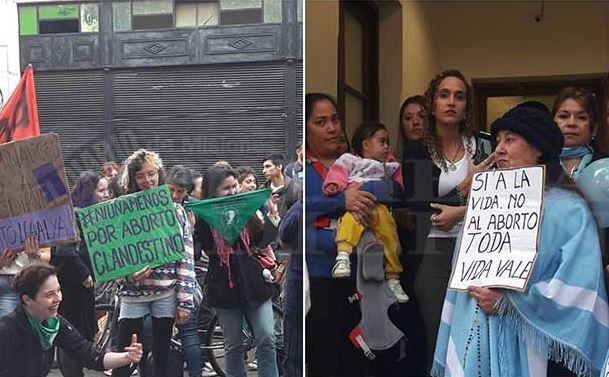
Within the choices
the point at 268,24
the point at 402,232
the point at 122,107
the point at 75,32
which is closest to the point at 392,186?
the point at 402,232

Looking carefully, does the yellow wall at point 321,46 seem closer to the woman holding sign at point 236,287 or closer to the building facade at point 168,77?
the building facade at point 168,77

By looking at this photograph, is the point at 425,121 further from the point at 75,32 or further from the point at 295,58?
the point at 75,32

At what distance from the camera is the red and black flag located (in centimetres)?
385

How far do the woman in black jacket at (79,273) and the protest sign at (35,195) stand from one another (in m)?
0.05

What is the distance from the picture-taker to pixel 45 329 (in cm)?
387

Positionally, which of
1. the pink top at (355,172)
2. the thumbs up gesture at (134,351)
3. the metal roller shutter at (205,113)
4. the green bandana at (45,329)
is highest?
the metal roller shutter at (205,113)

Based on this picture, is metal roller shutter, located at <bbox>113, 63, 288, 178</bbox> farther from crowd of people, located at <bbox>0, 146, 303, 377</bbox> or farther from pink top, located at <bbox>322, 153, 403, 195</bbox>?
pink top, located at <bbox>322, 153, 403, 195</bbox>

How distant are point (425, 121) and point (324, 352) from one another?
4.26 ft

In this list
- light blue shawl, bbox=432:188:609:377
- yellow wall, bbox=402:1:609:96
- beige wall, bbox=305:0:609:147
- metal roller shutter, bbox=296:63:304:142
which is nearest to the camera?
light blue shawl, bbox=432:188:609:377

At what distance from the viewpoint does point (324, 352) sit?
14.1 ft

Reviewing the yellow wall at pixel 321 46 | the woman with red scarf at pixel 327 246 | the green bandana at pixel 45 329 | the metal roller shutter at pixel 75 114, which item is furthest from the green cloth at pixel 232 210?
the green bandana at pixel 45 329

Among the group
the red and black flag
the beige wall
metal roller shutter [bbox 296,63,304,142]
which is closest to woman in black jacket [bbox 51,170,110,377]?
the red and black flag

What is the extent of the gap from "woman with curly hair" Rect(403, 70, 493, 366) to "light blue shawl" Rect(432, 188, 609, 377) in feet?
2.28

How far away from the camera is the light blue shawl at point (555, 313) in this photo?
11.0 feet
